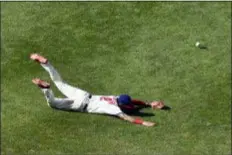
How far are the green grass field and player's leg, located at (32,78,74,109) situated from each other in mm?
303

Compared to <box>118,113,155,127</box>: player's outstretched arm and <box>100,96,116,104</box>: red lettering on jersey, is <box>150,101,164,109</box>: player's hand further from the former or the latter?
<box>100,96,116,104</box>: red lettering on jersey

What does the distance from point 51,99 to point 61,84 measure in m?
1.06

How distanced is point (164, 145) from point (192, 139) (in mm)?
1040

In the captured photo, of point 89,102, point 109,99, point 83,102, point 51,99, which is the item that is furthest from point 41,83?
point 109,99

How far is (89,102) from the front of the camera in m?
25.6

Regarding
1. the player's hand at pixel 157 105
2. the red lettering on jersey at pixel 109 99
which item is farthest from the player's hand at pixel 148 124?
the red lettering on jersey at pixel 109 99

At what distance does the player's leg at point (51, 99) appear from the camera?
989 inches

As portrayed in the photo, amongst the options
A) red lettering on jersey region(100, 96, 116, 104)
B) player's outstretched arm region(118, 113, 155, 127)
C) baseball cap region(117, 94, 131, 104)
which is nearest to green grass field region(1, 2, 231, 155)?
player's outstretched arm region(118, 113, 155, 127)

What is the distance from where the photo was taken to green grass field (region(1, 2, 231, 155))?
24469 mm

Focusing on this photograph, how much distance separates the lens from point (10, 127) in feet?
82.4

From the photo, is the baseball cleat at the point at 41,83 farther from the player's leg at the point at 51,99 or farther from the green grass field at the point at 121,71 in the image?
the green grass field at the point at 121,71

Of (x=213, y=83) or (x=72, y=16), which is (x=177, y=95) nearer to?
(x=213, y=83)

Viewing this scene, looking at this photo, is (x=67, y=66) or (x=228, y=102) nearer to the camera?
(x=228, y=102)

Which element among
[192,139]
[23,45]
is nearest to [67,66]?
[23,45]
